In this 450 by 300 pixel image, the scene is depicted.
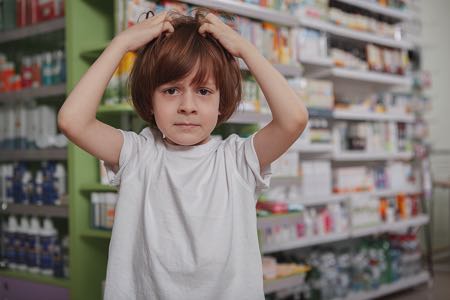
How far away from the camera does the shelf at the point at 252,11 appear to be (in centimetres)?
284

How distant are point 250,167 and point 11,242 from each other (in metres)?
2.68

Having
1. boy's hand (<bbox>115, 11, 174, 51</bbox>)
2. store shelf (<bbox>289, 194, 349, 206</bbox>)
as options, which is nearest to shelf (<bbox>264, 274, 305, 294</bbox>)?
store shelf (<bbox>289, 194, 349, 206</bbox>)

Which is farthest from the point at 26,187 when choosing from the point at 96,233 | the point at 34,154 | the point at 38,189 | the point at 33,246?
the point at 96,233

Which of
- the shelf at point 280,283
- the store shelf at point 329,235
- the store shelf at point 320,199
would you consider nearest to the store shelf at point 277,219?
the store shelf at point 329,235

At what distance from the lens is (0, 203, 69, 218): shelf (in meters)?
3.19

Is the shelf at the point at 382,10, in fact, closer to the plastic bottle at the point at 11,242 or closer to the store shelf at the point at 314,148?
the store shelf at the point at 314,148

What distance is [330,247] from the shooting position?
4.68 meters

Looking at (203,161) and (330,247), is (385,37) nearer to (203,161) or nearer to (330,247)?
(330,247)

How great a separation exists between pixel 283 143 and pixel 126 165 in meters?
0.41

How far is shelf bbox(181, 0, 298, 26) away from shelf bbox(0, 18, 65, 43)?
0.94 m

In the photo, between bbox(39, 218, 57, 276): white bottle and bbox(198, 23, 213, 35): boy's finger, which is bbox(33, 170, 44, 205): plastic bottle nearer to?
bbox(39, 218, 57, 276): white bottle

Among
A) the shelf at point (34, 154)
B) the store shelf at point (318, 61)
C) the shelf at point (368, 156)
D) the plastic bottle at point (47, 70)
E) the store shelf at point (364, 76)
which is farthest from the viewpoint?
the shelf at point (368, 156)

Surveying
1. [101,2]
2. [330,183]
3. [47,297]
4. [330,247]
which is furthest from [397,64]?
[47,297]

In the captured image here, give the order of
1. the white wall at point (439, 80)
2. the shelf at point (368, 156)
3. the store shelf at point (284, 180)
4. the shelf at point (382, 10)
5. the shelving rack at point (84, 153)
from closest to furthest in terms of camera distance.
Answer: the shelving rack at point (84, 153) < the store shelf at point (284, 180) < the shelf at point (368, 156) < the shelf at point (382, 10) < the white wall at point (439, 80)
